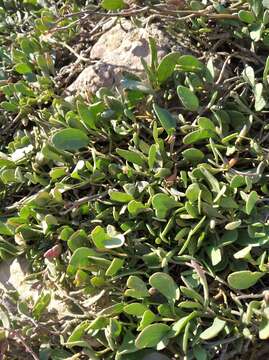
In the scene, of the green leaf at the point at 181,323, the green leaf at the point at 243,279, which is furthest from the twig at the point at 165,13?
the green leaf at the point at 181,323

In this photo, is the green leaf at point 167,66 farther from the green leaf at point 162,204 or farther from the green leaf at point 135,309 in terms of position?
the green leaf at point 135,309

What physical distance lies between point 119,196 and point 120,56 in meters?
0.60

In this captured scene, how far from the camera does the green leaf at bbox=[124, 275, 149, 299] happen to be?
68.6 inches

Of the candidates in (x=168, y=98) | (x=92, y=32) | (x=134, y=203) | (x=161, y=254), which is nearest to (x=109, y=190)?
(x=134, y=203)

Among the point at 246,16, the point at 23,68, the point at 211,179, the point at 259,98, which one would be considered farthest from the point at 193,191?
the point at 23,68

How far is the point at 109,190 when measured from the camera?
6.29ft

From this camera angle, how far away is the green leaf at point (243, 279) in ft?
5.41

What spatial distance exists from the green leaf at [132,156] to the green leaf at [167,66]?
295 mm

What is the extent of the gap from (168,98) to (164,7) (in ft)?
1.13

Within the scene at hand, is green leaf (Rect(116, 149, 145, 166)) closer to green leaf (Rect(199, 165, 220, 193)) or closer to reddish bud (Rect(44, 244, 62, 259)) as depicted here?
green leaf (Rect(199, 165, 220, 193))

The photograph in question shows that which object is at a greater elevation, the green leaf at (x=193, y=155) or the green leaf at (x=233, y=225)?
the green leaf at (x=193, y=155)

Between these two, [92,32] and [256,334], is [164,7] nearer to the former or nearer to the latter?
[92,32]

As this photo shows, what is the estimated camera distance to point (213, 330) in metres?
1.63

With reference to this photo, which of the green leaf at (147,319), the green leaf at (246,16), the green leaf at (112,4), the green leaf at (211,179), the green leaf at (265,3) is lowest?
the green leaf at (147,319)
